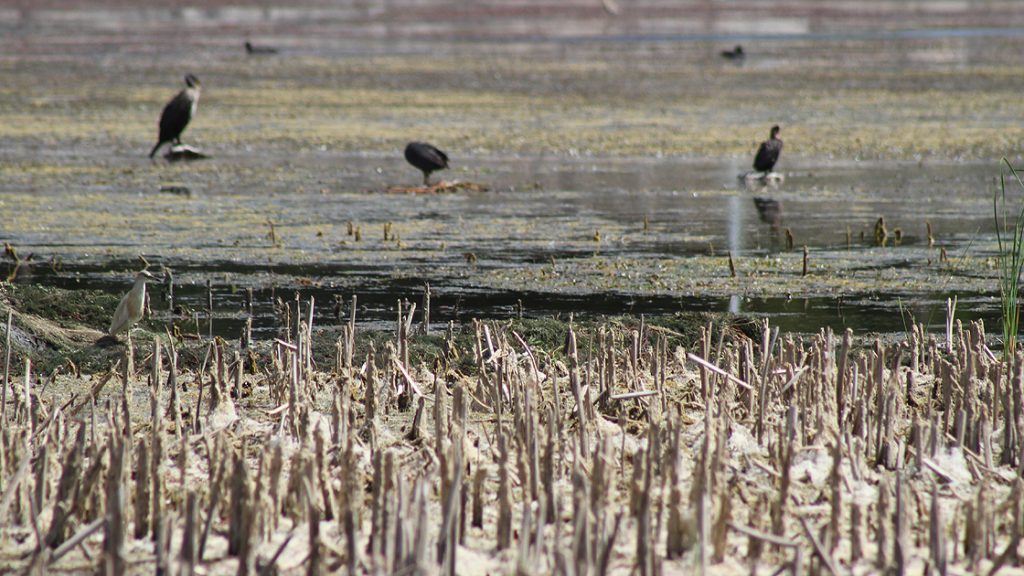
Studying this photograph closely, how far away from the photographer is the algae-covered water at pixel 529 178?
10.5 meters

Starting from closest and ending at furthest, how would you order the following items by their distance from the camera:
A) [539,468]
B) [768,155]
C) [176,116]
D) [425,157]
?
1. [539,468]
2. [425,157]
3. [768,155]
4. [176,116]

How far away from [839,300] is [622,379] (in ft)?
12.8

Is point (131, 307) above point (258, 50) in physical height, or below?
below

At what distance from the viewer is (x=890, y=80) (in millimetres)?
31703

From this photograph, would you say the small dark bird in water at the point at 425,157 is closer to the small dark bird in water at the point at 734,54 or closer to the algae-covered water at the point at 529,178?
the algae-covered water at the point at 529,178

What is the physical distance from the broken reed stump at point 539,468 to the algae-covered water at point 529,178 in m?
2.15

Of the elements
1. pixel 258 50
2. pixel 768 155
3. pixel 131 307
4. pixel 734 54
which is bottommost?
pixel 131 307

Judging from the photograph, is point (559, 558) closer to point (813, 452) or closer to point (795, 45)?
point (813, 452)

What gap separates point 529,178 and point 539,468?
509 inches

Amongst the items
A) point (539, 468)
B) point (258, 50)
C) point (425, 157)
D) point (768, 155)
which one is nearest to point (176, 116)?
point (425, 157)

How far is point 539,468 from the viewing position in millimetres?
→ 5008

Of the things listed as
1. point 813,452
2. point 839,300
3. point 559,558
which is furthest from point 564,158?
point 559,558

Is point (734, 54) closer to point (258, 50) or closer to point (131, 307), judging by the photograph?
point (258, 50)

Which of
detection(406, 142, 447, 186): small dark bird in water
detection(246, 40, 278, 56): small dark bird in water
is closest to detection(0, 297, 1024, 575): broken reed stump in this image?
detection(406, 142, 447, 186): small dark bird in water
